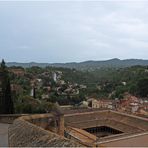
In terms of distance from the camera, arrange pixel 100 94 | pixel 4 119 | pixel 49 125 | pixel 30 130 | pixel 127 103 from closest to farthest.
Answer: pixel 30 130
pixel 49 125
pixel 4 119
pixel 127 103
pixel 100 94

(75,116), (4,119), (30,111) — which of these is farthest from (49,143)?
(75,116)

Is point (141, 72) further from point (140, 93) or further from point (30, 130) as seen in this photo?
point (30, 130)

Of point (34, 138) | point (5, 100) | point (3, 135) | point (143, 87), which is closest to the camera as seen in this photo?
point (34, 138)

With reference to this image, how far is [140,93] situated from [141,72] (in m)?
9.63

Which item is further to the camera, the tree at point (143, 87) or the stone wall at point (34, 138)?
the tree at point (143, 87)

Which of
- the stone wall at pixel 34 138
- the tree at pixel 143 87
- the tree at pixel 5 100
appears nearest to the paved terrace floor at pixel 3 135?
the stone wall at pixel 34 138

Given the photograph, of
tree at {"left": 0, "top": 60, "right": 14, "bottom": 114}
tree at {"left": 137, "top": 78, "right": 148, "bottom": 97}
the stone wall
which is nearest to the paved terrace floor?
the stone wall

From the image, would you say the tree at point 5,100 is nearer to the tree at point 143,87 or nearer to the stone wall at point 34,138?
the stone wall at point 34,138

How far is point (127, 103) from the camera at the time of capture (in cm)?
4084

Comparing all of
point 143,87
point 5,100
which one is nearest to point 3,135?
point 5,100

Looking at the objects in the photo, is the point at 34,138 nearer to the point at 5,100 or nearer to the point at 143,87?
the point at 5,100

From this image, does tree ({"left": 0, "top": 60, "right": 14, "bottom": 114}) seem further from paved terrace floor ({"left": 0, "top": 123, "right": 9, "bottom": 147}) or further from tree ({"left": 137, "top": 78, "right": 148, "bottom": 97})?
tree ({"left": 137, "top": 78, "right": 148, "bottom": 97})

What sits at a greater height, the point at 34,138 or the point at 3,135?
the point at 34,138

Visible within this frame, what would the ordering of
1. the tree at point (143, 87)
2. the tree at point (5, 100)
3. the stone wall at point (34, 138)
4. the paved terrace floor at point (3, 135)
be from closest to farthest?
the stone wall at point (34, 138)
the paved terrace floor at point (3, 135)
the tree at point (5, 100)
the tree at point (143, 87)
